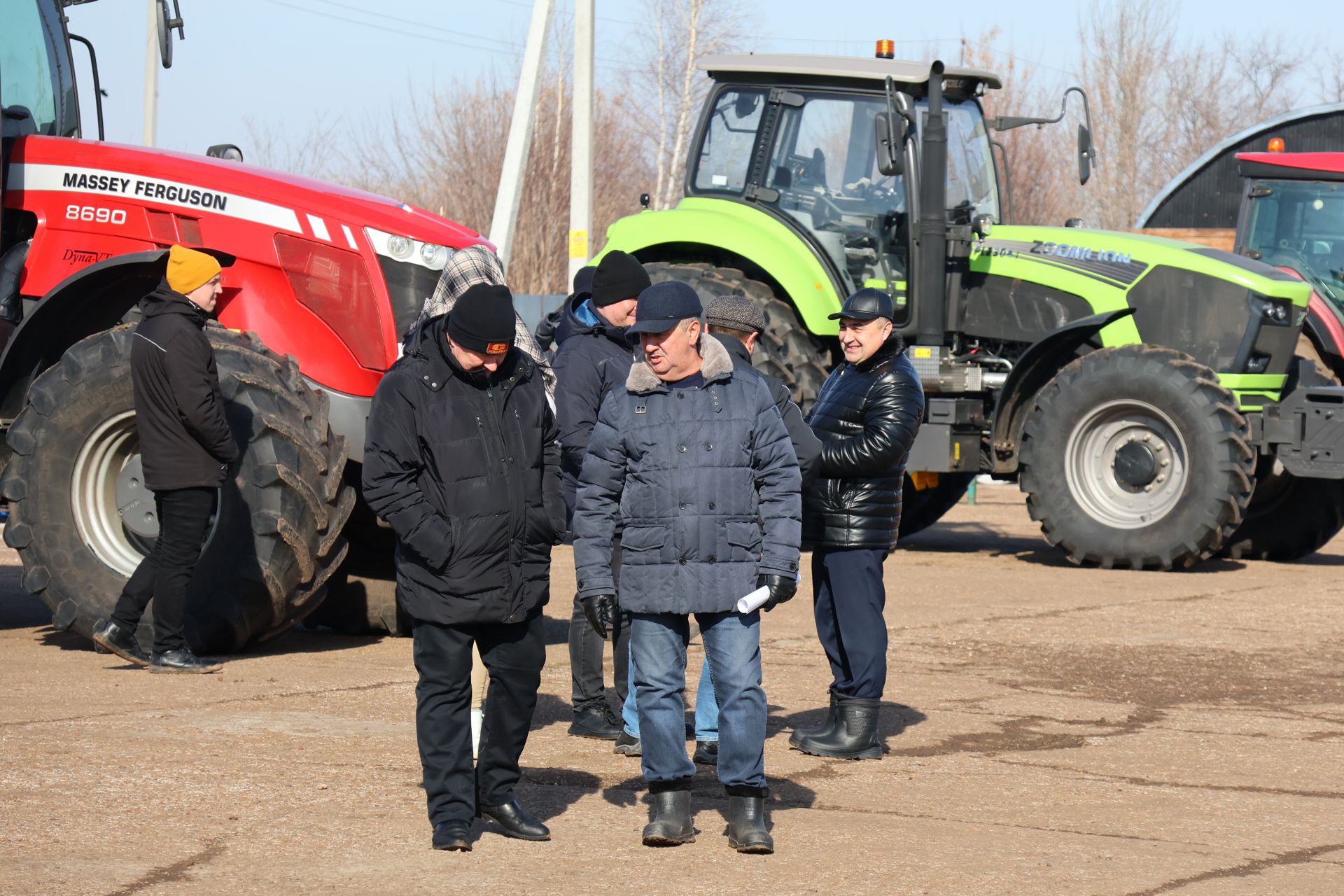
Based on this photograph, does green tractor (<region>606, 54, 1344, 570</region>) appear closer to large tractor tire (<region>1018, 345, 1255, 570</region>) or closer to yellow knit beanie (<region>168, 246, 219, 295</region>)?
large tractor tire (<region>1018, 345, 1255, 570</region>)

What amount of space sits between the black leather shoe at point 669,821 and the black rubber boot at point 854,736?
1343mm

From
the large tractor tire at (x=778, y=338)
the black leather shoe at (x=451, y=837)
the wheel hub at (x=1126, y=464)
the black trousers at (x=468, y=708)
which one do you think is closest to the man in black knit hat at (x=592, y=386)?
the black trousers at (x=468, y=708)

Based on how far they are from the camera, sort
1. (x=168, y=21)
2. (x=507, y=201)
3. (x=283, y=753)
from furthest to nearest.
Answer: (x=507, y=201) < (x=168, y=21) < (x=283, y=753)

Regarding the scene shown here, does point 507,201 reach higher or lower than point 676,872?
higher

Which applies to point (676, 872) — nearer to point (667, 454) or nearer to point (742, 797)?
point (742, 797)

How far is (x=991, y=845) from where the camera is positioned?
207 inches

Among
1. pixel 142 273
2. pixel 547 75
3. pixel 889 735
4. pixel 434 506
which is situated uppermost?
pixel 547 75

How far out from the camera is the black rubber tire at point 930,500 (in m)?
14.2

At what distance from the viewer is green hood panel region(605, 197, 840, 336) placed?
1297 centimetres

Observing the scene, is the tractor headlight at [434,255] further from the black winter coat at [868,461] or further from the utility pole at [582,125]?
the utility pole at [582,125]

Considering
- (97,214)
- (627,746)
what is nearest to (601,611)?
(627,746)

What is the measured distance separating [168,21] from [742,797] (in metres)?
5.74

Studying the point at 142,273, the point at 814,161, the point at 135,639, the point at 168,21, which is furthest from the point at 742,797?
the point at 814,161

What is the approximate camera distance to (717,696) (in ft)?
17.5
